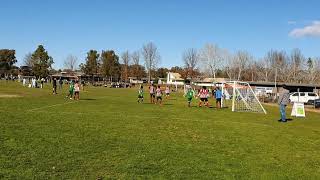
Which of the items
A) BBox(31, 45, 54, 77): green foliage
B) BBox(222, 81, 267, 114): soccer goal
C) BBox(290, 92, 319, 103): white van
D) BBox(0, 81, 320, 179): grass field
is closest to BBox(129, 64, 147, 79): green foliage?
BBox(31, 45, 54, 77): green foliage

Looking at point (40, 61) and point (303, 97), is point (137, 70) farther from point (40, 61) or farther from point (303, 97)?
point (303, 97)

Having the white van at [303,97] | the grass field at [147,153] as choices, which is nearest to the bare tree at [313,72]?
the white van at [303,97]

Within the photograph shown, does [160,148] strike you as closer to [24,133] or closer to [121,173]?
[121,173]

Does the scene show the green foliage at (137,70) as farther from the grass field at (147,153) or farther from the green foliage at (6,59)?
the grass field at (147,153)

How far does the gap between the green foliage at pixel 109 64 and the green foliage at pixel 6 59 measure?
33042 millimetres

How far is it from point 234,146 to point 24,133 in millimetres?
6443

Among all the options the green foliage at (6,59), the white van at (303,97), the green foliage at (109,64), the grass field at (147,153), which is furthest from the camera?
the green foliage at (6,59)

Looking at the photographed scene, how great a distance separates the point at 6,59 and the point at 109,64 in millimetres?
37301

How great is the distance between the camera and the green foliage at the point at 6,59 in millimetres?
152050

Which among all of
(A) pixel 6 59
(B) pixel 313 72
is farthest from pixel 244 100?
(A) pixel 6 59

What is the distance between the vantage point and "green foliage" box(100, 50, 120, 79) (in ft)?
484

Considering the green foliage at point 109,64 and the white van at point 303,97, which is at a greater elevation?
the green foliage at point 109,64

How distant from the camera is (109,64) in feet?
486

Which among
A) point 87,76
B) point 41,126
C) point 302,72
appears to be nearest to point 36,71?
point 87,76
